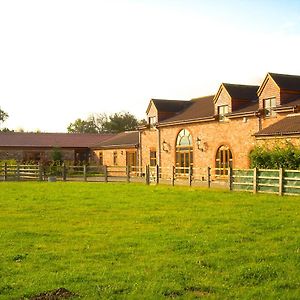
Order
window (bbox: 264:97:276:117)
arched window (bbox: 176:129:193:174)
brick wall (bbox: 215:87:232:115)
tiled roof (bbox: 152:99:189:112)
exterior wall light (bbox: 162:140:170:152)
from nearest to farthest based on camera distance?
1. window (bbox: 264:97:276:117)
2. brick wall (bbox: 215:87:232:115)
3. arched window (bbox: 176:129:193:174)
4. exterior wall light (bbox: 162:140:170:152)
5. tiled roof (bbox: 152:99:189:112)

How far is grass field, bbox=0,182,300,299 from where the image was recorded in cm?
780

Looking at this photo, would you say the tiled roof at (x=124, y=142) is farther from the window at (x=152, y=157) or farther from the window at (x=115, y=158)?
the window at (x=152, y=157)

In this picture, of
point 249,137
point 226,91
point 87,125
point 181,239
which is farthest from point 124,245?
point 87,125

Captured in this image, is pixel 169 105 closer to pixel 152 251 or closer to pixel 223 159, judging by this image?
pixel 223 159

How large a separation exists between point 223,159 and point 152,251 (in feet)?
86.8

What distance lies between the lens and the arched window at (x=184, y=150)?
39.8 metres

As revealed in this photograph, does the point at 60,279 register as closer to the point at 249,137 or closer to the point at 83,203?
the point at 83,203

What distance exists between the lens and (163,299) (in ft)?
23.7

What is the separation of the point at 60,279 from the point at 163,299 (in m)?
1.92

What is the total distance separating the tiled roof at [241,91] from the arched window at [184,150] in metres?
5.40

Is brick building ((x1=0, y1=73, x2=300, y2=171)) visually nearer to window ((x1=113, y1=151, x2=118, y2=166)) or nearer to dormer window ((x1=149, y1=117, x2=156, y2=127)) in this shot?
dormer window ((x1=149, y1=117, x2=156, y2=127))

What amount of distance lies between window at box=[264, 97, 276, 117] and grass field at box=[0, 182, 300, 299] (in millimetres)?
14821

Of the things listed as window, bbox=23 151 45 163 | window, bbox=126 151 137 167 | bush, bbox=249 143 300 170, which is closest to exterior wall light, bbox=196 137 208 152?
bush, bbox=249 143 300 170

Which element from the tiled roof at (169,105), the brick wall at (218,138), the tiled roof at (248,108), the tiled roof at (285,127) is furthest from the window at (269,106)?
the tiled roof at (169,105)
